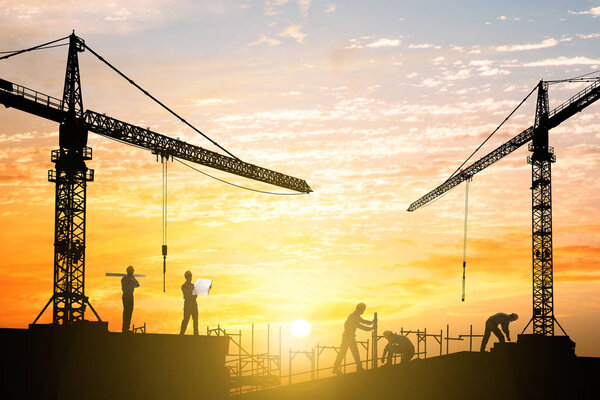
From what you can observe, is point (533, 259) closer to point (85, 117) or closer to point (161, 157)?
point (161, 157)

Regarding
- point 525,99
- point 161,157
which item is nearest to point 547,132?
point 525,99

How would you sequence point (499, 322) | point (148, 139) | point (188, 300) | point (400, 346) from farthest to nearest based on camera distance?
point (148, 139), point (499, 322), point (188, 300), point (400, 346)

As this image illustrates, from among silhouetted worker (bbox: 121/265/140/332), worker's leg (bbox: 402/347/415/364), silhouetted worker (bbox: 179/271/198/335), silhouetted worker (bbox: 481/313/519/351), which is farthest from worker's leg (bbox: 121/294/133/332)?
silhouetted worker (bbox: 481/313/519/351)

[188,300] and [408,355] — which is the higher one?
[188,300]

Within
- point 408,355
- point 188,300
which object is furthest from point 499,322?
point 188,300

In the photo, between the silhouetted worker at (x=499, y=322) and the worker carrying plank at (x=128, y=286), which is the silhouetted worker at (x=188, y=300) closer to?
the worker carrying plank at (x=128, y=286)

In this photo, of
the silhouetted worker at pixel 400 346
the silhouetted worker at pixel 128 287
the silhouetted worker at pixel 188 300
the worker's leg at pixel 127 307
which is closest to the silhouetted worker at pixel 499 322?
the silhouetted worker at pixel 400 346

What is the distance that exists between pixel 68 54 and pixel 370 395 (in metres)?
37.7

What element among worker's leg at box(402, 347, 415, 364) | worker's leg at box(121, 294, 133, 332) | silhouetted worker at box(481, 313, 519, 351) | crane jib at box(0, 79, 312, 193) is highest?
crane jib at box(0, 79, 312, 193)

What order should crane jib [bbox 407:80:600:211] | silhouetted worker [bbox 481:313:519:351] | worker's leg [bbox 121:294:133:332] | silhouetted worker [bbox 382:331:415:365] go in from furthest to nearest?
crane jib [bbox 407:80:600:211] → silhouetted worker [bbox 481:313:519:351] → worker's leg [bbox 121:294:133:332] → silhouetted worker [bbox 382:331:415:365]

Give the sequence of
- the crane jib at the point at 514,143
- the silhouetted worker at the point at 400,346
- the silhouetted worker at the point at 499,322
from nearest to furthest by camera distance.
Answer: the silhouetted worker at the point at 400,346
the silhouetted worker at the point at 499,322
the crane jib at the point at 514,143

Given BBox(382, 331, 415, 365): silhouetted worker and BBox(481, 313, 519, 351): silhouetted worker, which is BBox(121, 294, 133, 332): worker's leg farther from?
BBox(481, 313, 519, 351): silhouetted worker

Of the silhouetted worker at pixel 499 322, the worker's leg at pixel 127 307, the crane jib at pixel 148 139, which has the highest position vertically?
the crane jib at pixel 148 139

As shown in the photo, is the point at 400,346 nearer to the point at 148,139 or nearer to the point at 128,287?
the point at 128,287
